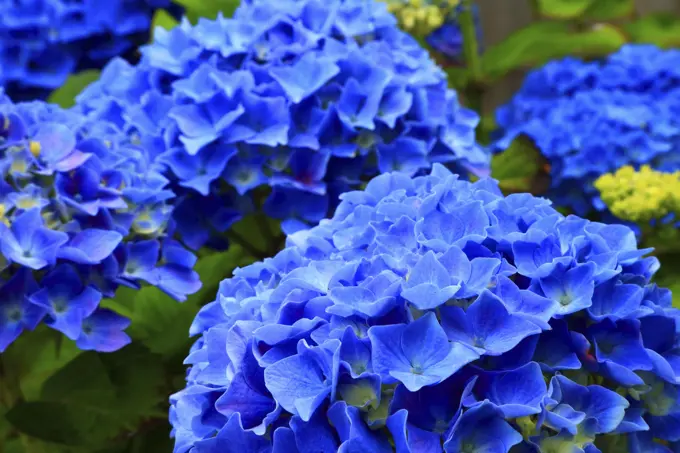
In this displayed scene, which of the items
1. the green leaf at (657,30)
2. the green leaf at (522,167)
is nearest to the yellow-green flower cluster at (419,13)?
the green leaf at (522,167)

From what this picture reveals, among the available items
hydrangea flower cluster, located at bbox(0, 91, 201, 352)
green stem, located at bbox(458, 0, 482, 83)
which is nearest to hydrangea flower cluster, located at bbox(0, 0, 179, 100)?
hydrangea flower cluster, located at bbox(0, 91, 201, 352)

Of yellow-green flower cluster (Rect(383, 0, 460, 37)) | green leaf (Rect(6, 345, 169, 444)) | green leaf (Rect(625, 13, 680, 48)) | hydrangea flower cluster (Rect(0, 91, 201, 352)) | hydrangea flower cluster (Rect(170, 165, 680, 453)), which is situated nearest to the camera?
hydrangea flower cluster (Rect(170, 165, 680, 453))

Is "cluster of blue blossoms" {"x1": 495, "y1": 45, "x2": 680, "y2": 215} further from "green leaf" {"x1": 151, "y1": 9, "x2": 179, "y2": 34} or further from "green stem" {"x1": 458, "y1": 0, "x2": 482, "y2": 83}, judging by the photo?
"green leaf" {"x1": 151, "y1": 9, "x2": 179, "y2": 34}

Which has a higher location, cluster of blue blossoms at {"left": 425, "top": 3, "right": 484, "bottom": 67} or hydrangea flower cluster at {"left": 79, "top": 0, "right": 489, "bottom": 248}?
hydrangea flower cluster at {"left": 79, "top": 0, "right": 489, "bottom": 248}

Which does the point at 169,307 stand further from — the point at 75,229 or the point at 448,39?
the point at 448,39

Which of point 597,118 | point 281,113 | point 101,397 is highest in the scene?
point 281,113

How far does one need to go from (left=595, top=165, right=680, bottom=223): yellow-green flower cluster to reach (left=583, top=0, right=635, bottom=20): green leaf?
57 cm

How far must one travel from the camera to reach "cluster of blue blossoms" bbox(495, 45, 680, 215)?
1010 mm

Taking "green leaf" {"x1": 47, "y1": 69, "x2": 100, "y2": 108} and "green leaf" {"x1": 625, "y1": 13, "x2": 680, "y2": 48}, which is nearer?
A: "green leaf" {"x1": 47, "y1": 69, "x2": 100, "y2": 108}

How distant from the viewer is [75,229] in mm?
686

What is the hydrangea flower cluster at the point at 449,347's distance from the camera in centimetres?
46

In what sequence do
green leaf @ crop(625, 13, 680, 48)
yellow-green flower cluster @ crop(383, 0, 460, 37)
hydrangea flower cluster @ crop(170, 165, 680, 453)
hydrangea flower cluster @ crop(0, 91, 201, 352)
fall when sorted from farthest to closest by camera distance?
1. green leaf @ crop(625, 13, 680, 48)
2. yellow-green flower cluster @ crop(383, 0, 460, 37)
3. hydrangea flower cluster @ crop(0, 91, 201, 352)
4. hydrangea flower cluster @ crop(170, 165, 680, 453)

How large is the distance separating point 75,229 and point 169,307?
0.63 feet

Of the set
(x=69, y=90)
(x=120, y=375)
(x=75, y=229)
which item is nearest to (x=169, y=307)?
(x=120, y=375)
